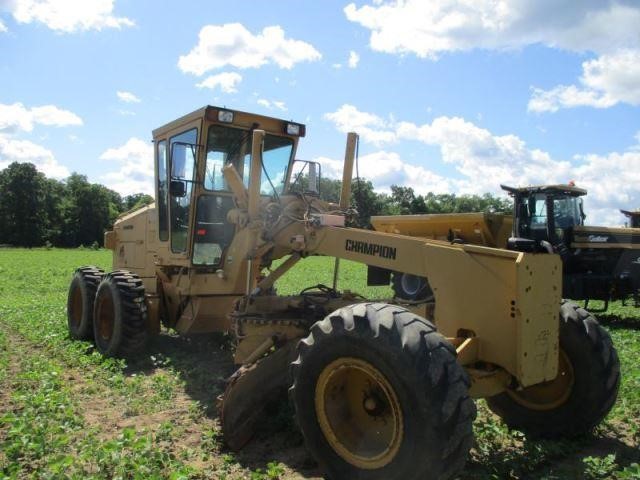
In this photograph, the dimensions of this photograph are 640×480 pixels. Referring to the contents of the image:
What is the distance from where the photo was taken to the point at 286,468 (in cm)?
460

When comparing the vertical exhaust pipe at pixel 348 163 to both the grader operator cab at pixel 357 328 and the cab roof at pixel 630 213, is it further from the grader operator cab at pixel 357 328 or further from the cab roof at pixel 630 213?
the cab roof at pixel 630 213

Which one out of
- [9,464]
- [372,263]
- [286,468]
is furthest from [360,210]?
[9,464]

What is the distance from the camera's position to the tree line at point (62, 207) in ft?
248

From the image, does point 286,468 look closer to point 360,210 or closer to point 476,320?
point 476,320

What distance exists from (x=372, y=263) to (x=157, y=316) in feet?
15.0

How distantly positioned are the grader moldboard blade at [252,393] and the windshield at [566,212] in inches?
395

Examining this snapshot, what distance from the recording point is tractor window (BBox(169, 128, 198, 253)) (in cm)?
805

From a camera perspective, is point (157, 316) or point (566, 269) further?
point (566, 269)

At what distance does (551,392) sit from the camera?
510 centimetres

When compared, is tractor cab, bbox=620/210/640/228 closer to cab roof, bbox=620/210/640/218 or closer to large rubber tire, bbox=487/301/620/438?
cab roof, bbox=620/210/640/218

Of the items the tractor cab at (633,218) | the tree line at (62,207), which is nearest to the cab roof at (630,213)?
the tractor cab at (633,218)

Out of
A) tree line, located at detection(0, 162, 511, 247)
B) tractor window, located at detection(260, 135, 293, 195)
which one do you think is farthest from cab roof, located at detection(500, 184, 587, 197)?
Result: tree line, located at detection(0, 162, 511, 247)

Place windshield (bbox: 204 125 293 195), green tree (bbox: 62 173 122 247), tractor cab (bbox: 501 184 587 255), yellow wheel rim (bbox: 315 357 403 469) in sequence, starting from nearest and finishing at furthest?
yellow wheel rim (bbox: 315 357 403 469), windshield (bbox: 204 125 293 195), tractor cab (bbox: 501 184 587 255), green tree (bbox: 62 173 122 247)

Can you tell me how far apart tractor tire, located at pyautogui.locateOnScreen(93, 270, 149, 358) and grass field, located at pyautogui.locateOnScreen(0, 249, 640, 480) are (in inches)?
9.1
